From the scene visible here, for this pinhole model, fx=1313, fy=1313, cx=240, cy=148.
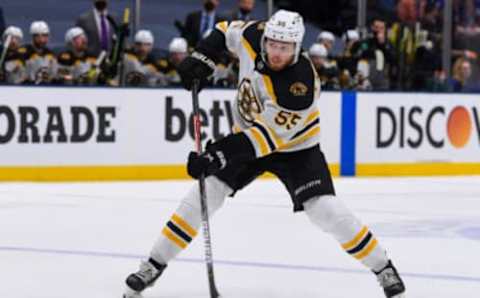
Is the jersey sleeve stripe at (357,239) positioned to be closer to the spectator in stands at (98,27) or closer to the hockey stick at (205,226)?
the hockey stick at (205,226)

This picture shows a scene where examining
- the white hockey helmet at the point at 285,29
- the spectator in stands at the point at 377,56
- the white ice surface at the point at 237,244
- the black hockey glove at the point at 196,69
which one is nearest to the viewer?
the white hockey helmet at the point at 285,29

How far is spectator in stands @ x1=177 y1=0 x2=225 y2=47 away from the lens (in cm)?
1310

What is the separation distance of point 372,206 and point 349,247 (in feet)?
14.9

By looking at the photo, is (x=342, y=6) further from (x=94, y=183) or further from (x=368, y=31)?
(x=94, y=183)

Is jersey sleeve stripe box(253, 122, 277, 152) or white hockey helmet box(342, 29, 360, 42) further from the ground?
jersey sleeve stripe box(253, 122, 277, 152)

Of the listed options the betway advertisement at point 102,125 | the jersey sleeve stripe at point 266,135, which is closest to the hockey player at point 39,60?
the betway advertisement at point 102,125

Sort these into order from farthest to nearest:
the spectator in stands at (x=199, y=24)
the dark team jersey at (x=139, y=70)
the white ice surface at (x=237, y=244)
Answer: the spectator in stands at (x=199, y=24) < the dark team jersey at (x=139, y=70) < the white ice surface at (x=237, y=244)

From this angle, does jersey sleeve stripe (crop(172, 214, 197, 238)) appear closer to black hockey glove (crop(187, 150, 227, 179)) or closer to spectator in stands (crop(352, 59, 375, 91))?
black hockey glove (crop(187, 150, 227, 179))

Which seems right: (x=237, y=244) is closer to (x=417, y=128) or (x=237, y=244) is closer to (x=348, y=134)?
(x=348, y=134)

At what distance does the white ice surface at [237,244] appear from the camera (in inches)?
212

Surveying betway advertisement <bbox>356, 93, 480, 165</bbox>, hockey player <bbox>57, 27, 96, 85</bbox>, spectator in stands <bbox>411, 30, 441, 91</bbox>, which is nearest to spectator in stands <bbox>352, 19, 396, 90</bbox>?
spectator in stands <bbox>411, 30, 441, 91</bbox>

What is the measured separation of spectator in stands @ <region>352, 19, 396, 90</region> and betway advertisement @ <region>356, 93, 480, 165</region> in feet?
2.80

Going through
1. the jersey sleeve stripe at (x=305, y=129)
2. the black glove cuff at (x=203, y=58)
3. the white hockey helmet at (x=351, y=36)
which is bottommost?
the white hockey helmet at (x=351, y=36)

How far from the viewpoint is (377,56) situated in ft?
46.0
